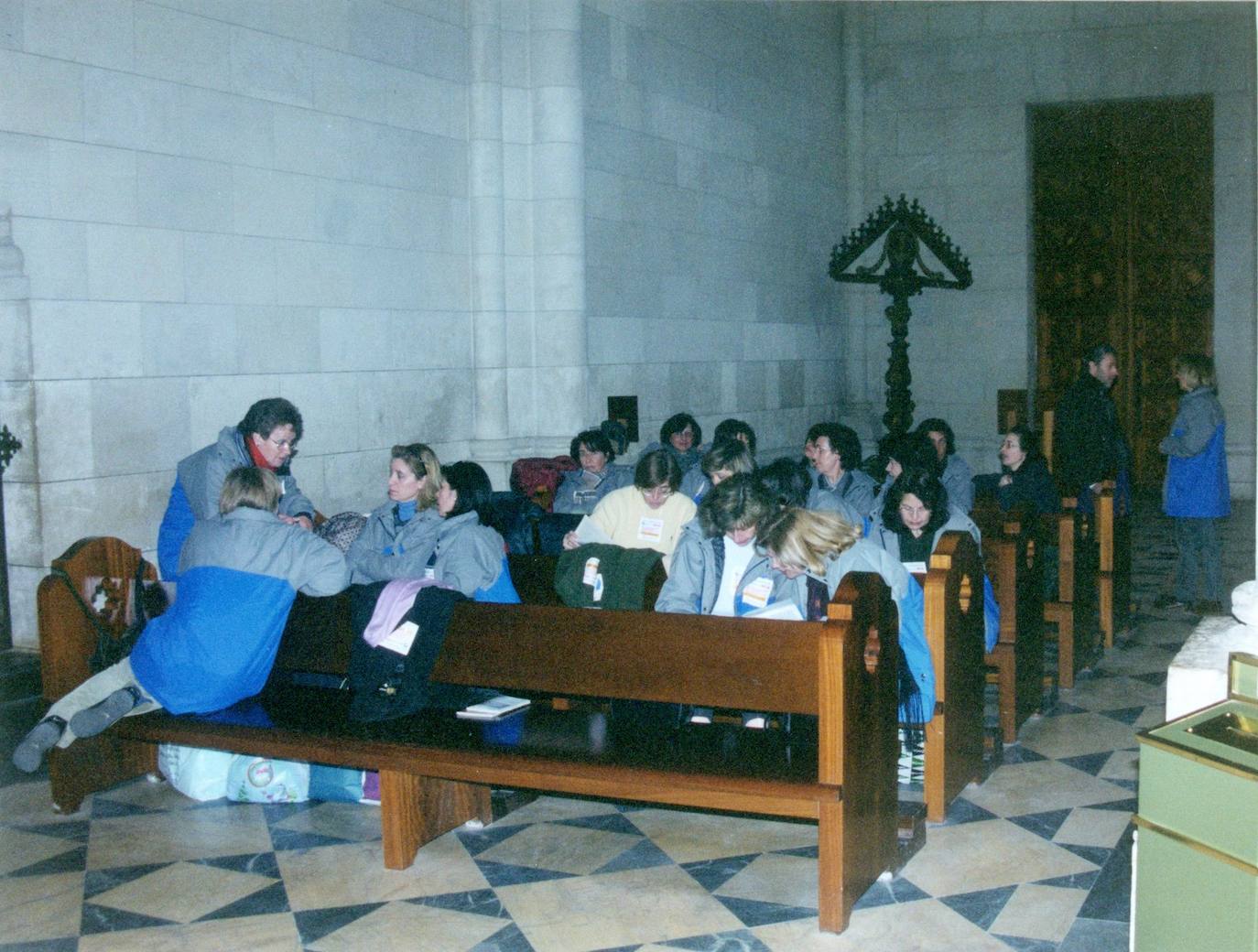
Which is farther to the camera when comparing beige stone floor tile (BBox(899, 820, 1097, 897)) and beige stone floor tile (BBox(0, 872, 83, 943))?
beige stone floor tile (BBox(899, 820, 1097, 897))

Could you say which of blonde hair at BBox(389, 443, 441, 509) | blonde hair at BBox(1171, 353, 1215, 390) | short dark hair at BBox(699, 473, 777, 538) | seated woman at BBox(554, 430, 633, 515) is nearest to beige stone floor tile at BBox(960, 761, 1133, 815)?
short dark hair at BBox(699, 473, 777, 538)

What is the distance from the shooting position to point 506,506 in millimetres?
7332

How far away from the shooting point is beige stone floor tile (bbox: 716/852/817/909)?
4273mm

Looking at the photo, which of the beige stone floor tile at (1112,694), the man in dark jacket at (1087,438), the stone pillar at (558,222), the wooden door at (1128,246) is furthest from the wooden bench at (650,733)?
the wooden door at (1128,246)

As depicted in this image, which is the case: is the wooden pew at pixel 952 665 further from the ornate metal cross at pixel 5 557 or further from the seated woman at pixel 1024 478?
the ornate metal cross at pixel 5 557

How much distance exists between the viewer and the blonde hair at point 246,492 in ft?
16.1

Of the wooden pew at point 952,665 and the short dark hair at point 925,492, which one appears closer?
the wooden pew at point 952,665

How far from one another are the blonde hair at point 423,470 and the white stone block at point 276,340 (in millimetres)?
2378

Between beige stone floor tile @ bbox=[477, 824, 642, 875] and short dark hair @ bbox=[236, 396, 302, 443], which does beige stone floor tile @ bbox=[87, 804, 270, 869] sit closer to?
beige stone floor tile @ bbox=[477, 824, 642, 875]

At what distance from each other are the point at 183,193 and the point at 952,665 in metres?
4.63

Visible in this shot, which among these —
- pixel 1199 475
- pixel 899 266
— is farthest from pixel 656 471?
pixel 899 266

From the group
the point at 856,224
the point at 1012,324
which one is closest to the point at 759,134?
the point at 856,224

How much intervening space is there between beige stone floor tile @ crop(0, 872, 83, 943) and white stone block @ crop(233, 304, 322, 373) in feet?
11.7

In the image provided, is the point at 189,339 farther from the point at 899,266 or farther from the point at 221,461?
the point at 899,266
